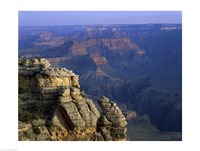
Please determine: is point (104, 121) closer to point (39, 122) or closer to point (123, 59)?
point (39, 122)

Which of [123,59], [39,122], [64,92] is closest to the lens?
[39,122]

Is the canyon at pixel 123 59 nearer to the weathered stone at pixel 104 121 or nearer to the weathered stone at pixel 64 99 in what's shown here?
the weathered stone at pixel 104 121

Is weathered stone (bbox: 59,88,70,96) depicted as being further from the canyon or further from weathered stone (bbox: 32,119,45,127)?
the canyon

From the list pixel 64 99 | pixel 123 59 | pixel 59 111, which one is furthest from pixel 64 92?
pixel 123 59

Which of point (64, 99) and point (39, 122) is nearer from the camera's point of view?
point (39, 122)

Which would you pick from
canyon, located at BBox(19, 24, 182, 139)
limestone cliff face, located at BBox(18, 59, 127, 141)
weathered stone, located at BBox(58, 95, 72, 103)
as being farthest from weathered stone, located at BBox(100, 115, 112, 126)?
canyon, located at BBox(19, 24, 182, 139)

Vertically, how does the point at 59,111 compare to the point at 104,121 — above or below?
above
